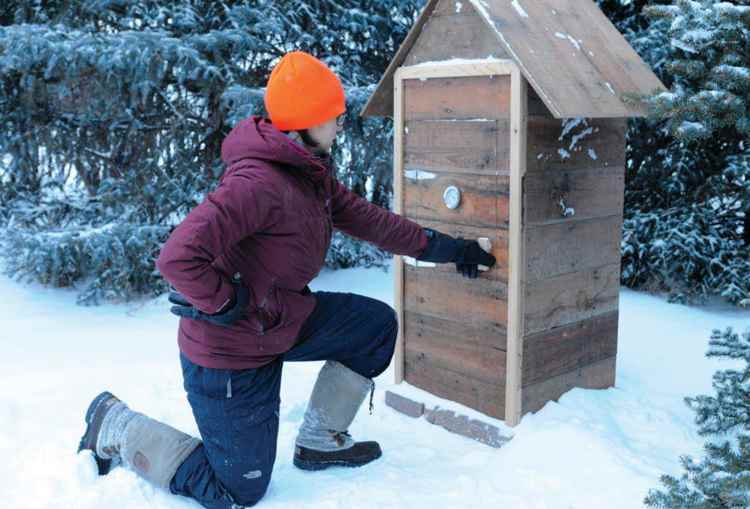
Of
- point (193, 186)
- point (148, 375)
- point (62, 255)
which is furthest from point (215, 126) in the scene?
point (148, 375)

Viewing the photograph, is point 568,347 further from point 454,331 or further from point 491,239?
point 491,239

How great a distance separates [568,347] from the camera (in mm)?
3654

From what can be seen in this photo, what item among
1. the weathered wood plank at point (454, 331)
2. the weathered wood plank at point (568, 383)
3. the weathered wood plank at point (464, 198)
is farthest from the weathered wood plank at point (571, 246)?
the weathered wood plank at point (568, 383)

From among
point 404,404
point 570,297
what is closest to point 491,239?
point 570,297

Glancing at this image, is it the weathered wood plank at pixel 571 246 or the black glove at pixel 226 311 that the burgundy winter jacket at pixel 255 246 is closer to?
the black glove at pixel 226 311

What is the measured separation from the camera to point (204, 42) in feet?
17.6

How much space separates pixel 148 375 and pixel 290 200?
6.52ft

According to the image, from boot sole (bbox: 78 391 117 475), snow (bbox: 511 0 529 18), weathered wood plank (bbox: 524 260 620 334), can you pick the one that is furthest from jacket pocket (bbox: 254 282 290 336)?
snow (bbox: 511 0 529 18)

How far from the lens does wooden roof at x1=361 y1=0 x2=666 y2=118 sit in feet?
10.3

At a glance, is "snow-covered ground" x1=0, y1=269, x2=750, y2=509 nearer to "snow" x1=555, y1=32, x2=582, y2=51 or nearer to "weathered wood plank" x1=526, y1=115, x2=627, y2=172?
"weathered wood plank" x1=526, y1=115, x2=627, y2=172

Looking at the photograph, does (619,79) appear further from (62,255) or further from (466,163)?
(62,255)

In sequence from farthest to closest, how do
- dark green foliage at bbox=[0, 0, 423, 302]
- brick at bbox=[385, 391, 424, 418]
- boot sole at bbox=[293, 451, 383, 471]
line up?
1. dark green foliage at bbox=[0, 0, 423, 302]
2. brick at bbox=[385, 391, 424, 418]
3. boot sole at bbox=[293, 451, 383, 471]

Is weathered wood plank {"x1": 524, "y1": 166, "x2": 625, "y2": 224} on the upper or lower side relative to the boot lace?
upper

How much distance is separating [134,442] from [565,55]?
7.96ft
